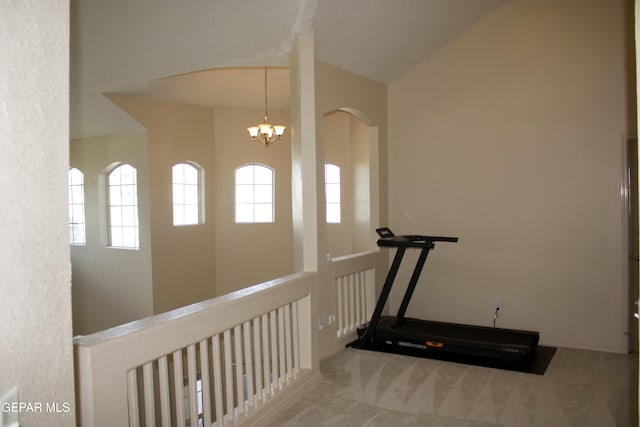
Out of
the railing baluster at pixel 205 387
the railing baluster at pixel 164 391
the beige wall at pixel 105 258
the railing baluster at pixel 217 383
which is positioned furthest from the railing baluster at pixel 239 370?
the beige wall at pixel 105 258

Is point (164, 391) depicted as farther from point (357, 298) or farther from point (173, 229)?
point (173, 229)

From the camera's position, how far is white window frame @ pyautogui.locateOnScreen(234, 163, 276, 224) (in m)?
8.52

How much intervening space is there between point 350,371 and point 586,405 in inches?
73.2

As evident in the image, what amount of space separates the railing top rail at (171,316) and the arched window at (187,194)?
4.47 meters

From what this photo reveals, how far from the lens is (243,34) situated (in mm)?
4281

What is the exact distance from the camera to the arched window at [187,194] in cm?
782

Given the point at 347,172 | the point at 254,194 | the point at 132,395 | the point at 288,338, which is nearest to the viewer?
the point at 132,395

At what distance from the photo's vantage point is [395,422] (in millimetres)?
3396

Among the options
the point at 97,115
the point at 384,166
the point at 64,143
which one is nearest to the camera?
the point at 64,143

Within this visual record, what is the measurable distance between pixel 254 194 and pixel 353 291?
3765 mm

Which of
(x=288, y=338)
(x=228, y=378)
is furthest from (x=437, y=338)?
(x=228, y=378)

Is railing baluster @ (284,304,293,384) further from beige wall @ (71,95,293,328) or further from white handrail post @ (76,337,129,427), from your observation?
beige wall @ (71,95,293,328)

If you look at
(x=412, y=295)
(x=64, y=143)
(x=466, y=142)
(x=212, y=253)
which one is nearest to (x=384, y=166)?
(x=466, y=142)

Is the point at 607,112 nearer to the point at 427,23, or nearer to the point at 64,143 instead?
Result: the point at 427,23
